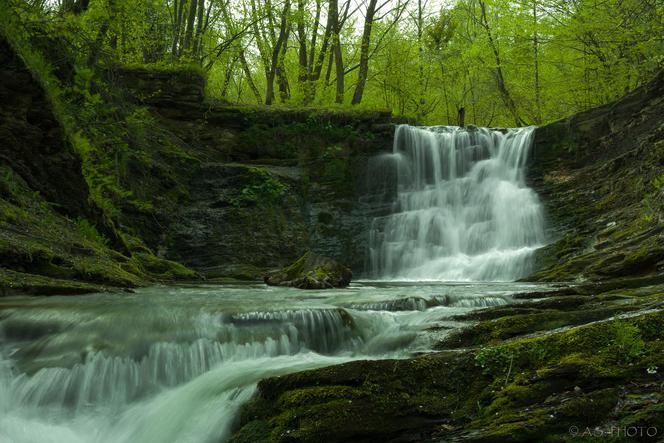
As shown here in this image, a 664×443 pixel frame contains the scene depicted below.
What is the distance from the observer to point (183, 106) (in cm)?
1650

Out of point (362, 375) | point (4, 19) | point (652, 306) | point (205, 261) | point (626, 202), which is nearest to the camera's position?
point (362, 375)

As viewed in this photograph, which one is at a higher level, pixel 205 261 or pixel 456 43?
pixel 456 43

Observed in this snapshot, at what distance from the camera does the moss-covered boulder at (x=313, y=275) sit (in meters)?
10.0

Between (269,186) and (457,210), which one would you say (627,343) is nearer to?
(457,210)

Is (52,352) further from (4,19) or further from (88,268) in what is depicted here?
(4,19)

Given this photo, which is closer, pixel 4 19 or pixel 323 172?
pixel 4 19

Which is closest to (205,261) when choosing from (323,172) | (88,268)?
(323,172)

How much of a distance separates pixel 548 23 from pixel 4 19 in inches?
583

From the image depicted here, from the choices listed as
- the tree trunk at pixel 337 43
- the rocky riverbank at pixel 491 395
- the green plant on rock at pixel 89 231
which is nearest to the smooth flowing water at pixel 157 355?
the rocky riverbank at pixel 491 395

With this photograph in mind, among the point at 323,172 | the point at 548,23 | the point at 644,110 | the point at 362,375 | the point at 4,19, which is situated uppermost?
the point at 548,23

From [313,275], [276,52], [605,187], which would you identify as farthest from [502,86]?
[313,275]

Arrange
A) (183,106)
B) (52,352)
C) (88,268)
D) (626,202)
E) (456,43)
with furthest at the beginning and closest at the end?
(456,43) → (183,106) → (626,202) → (88,268) → (52,352)

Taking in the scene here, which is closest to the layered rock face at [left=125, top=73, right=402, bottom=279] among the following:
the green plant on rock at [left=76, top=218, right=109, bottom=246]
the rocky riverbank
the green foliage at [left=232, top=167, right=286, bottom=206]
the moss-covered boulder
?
the green foliage at [left=232, top=167, right=286, bottom=206]

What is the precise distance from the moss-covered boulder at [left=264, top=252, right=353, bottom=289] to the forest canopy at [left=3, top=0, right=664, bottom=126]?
19.0 feet
